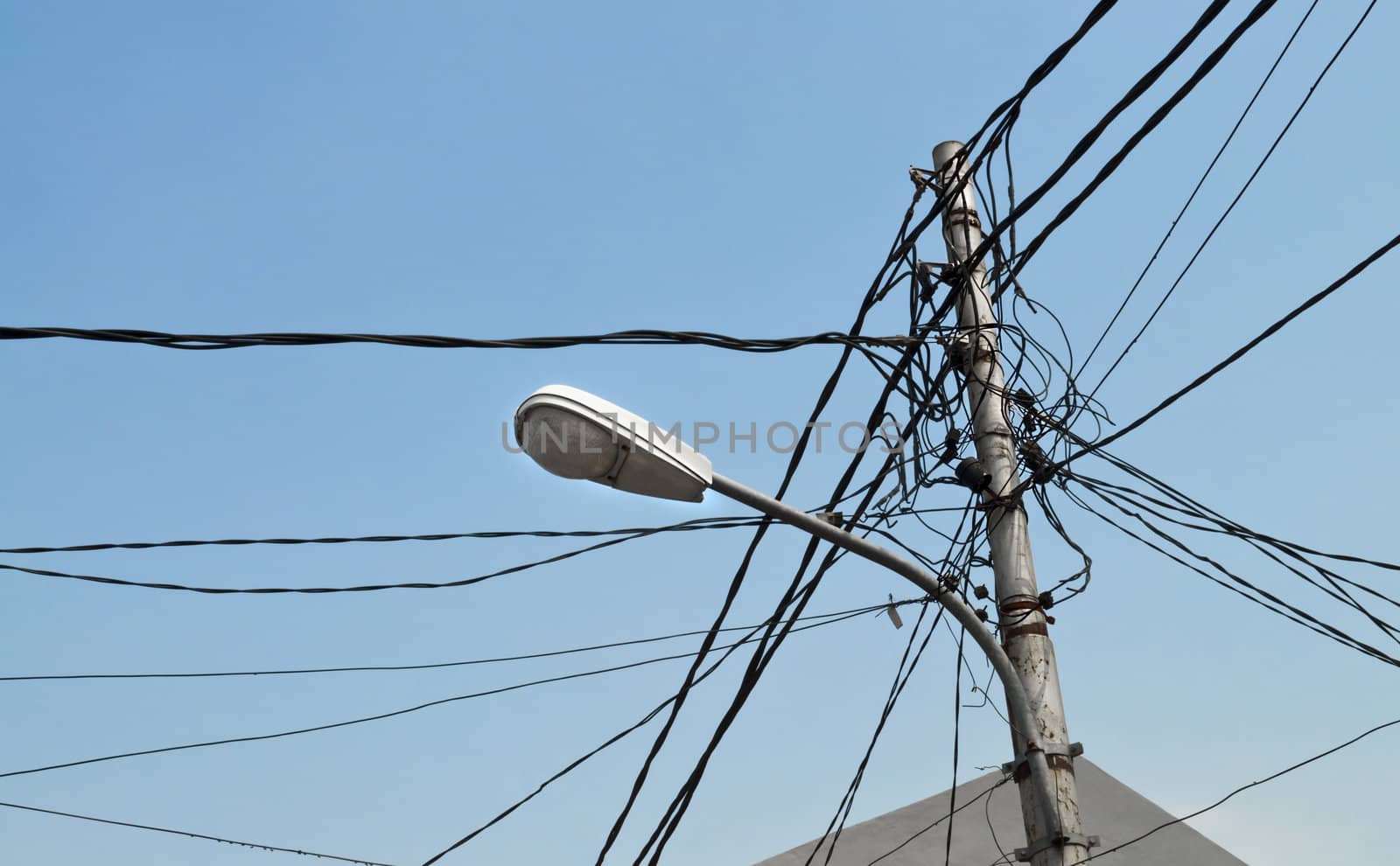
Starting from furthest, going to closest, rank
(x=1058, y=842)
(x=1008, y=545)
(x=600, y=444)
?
(x=1008, y=545)
(x=1058, y=842)
(x=600, y=444)

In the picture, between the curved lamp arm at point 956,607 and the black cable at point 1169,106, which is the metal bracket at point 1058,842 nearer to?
the curved lamp arm at point 956,607

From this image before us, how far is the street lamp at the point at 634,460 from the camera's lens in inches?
138

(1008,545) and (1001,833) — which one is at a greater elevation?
(1001,833)

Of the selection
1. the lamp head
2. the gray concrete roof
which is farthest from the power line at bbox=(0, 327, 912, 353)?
the gray concrete roof

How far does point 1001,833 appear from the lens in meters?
9.05

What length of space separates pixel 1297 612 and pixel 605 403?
10.1 feet

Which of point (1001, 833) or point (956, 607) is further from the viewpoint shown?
point (1001, 833)

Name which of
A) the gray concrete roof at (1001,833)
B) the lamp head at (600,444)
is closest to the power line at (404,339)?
the lamp head at (600,444)

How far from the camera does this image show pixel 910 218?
17.1 feet

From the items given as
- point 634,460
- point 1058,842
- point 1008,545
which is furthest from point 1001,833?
point 634,460

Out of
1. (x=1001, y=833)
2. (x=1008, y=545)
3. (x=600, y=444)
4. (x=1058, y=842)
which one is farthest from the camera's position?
(x=1001, y=833)

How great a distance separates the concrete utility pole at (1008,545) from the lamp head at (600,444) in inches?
53.1

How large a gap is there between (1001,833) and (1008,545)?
5.38 metres

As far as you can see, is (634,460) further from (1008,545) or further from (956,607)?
(1008,545)
